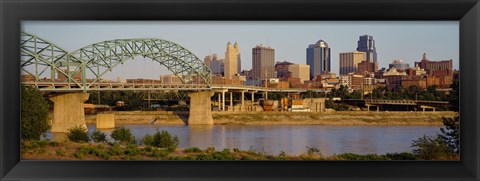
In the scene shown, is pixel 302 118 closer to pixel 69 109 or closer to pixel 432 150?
pixel 69 109

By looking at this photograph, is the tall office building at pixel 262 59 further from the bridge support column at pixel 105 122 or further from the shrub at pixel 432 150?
the bridge support column at pixel 105 122

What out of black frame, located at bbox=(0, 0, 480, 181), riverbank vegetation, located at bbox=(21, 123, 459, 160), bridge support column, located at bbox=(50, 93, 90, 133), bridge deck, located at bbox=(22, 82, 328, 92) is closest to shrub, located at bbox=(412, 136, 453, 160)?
riverbank vegetation, located at bbox=(21, 123, 459, 160)

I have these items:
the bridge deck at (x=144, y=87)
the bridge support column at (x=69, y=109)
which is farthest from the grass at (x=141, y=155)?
the bridge deck at (x=144, y=87)

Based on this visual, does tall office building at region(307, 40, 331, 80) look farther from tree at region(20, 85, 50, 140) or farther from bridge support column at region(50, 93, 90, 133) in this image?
bridge support column at region(50, 93, 90, 133)

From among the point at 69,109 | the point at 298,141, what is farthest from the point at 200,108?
the point at 298,141
